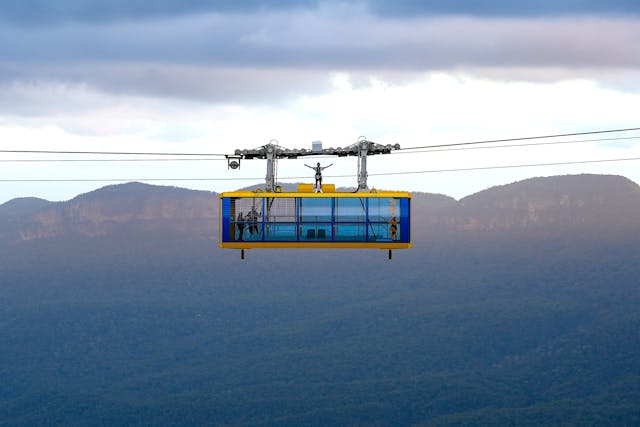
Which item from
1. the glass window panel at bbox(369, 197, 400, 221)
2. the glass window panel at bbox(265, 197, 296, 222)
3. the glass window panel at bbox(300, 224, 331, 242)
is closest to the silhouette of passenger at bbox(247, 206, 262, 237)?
the glass window panel at bbox(265, 197, 296, 222)

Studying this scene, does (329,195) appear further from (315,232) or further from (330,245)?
(330,245)

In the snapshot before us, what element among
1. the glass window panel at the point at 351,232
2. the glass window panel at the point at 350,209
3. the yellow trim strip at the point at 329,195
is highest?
the yellow trim strip at the point at 329,195

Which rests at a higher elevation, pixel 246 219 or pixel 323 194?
pixel 323 194

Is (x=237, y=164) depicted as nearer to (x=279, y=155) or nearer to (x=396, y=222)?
(x=279, y=155)

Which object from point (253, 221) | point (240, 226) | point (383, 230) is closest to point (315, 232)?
point (253, 221)

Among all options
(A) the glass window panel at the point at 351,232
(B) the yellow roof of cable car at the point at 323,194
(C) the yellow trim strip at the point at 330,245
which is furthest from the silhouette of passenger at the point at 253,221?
(A) the glass window panel at the point at 351,232

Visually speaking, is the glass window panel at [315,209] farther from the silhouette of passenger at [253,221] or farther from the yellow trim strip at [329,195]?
the silhouette of passenger at [253,221]

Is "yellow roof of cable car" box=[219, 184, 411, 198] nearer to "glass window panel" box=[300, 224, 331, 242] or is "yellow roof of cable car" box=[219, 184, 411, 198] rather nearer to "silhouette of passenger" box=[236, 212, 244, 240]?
"silhouette of passenger" box=[236, 212, 244, 240]

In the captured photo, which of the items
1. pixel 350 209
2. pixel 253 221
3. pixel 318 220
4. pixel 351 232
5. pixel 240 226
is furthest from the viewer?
pixel 240 226
